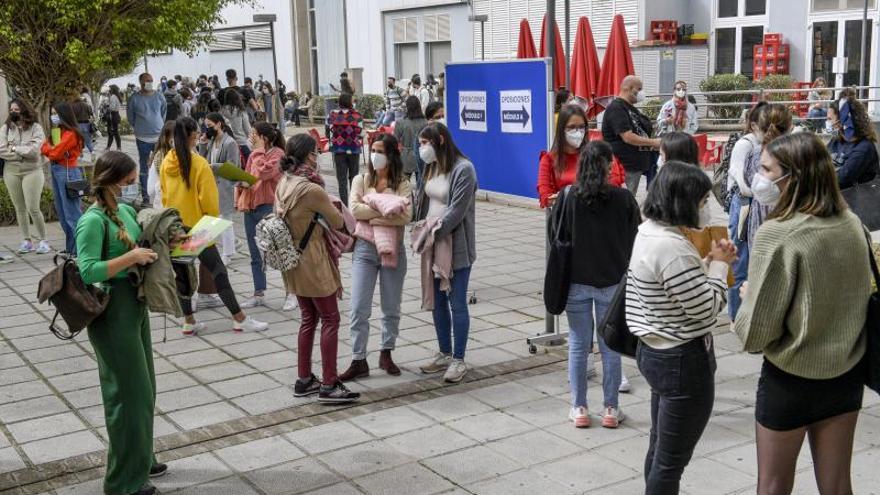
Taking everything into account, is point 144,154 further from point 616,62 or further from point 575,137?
point 575,137

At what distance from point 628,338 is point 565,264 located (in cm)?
138

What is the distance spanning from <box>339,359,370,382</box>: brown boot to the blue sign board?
2.62 meters

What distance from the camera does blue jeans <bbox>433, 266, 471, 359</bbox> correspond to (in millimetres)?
6656

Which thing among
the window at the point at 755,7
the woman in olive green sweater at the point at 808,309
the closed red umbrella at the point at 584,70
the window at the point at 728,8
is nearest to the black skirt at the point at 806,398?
the woman in olive green sweater at the point at 808,309

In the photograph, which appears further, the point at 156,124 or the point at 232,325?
the point at 156,124

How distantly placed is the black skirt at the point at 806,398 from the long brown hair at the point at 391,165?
3.46m

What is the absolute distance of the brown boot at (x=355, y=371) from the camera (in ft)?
22.3

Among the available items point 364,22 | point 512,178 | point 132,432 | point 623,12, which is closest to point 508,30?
point 623,12

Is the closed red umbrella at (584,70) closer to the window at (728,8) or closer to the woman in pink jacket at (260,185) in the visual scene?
the woman in pink jacket at (260,185)

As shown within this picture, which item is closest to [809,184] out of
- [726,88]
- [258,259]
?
[258,259]

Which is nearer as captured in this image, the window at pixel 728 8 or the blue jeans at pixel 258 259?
the blue jeans at pixel 258 259

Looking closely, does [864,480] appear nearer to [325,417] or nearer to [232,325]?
[325,417]

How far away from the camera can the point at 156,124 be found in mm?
15648

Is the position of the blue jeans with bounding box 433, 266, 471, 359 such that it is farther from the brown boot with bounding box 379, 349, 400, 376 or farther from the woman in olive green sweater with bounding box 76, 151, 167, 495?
the woman in olive green sweater with bounding box 76, 151, 167, 495
